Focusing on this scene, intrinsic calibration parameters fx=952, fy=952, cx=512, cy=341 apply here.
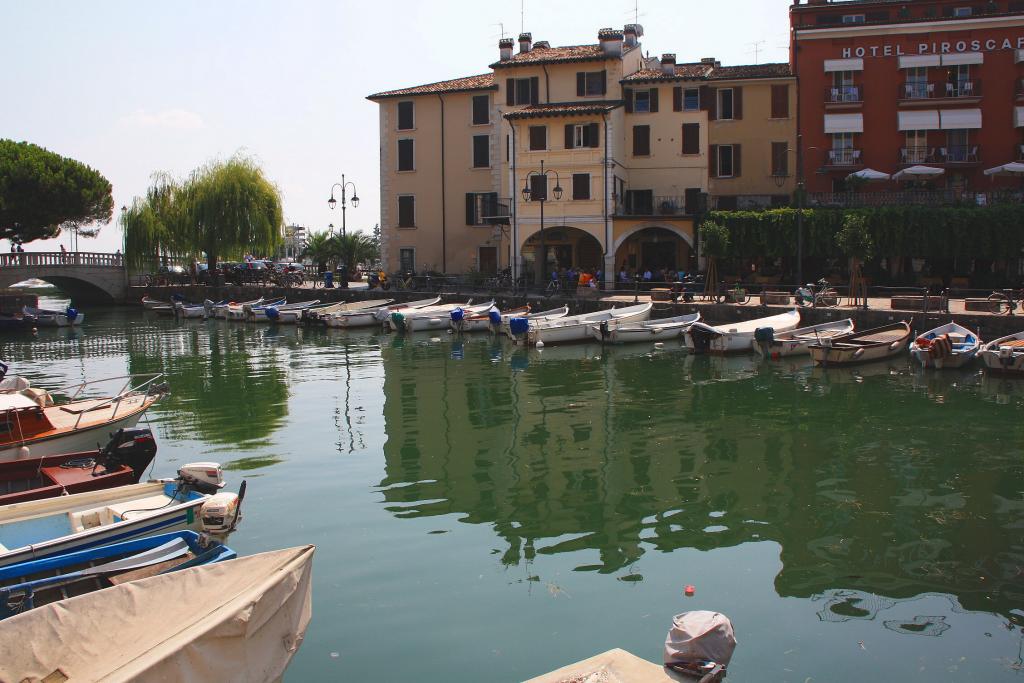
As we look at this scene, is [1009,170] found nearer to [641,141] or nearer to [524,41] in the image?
[641,141]

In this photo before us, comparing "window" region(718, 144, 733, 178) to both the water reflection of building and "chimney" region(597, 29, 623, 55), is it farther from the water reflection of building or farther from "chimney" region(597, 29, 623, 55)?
the water reflection of building

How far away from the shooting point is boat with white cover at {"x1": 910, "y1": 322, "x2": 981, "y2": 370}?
27.8 m

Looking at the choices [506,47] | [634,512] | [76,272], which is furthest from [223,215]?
[634,512]

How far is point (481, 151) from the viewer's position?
179 ft

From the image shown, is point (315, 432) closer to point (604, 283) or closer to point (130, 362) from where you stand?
point (130, 362)

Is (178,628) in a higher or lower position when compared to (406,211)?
lower

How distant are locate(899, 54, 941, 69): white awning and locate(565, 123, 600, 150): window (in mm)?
15743

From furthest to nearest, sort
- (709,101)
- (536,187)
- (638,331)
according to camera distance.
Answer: (709,101), (536,187), (638,331)

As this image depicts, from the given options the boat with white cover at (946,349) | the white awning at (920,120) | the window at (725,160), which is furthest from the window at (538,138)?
the boat with white cover at (946,349)

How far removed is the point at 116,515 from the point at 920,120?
45838 mm

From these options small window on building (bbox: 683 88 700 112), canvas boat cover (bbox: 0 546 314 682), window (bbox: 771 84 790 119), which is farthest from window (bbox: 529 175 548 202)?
canvas boat cover (bbox: 0 546 314 682)

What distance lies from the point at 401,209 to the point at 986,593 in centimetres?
4836

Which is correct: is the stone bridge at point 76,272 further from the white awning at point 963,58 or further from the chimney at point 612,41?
the white awning at point 963,58

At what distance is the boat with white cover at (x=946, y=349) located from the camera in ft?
91.2
